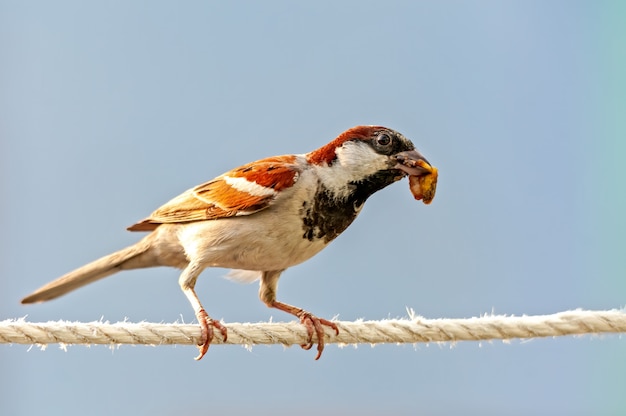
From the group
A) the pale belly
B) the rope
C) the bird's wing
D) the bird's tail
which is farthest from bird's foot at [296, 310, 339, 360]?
the bird's tail

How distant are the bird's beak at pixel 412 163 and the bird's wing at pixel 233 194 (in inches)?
16.3

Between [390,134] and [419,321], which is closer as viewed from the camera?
[419,321]

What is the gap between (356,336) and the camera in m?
2.82

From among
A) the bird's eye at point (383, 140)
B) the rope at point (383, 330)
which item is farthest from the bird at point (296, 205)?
the rope at point (383, 330)

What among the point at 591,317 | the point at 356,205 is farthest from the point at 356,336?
the point at 591,317

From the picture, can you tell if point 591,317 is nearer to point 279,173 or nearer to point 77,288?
point 279,173

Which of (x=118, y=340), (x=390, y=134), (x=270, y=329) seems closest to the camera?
(x=118, y=340)

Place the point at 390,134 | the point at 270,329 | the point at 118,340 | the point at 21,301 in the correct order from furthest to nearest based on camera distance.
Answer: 1. the point at 21,301
2. the point at 390,134
3. the point at 270,329
4. the point at 118,340

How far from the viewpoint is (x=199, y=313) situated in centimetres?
303

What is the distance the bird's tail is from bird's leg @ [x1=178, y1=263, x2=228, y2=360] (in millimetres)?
462

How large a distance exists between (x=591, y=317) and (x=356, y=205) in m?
1.01

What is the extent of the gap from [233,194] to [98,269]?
31.6 inches

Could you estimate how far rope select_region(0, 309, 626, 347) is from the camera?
251cm

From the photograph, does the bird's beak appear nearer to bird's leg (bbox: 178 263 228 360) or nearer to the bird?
the bird
